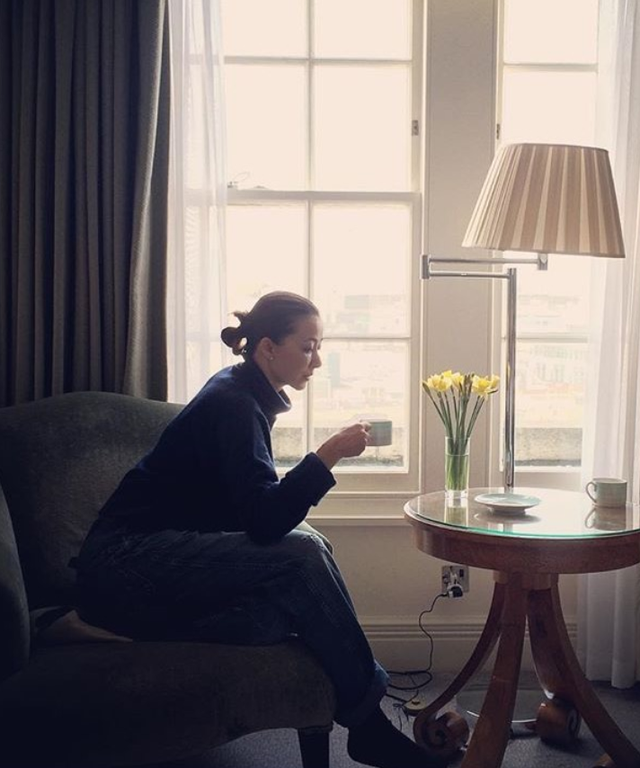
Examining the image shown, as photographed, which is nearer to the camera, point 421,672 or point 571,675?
point 571,675

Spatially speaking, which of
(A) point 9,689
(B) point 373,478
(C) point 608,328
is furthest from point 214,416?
(C) point 608,328

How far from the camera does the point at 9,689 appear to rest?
6.21 ft

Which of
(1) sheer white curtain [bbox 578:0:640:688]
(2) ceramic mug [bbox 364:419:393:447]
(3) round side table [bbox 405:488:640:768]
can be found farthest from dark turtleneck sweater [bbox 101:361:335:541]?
(1) sheer white curtain [bbox 578:0:640:688]

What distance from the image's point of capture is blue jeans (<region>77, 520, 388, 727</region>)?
208 cm

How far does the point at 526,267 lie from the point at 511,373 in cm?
68

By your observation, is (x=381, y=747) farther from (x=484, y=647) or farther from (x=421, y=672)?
(x=421, y=672)

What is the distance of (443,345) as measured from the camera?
3.07 m

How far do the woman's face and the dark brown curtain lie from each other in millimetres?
684

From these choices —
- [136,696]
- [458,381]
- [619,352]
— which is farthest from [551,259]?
[136,696]

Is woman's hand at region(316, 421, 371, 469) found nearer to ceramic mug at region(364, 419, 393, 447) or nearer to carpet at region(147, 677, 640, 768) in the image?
ceramic mug at region(364, 419, 393, 447)

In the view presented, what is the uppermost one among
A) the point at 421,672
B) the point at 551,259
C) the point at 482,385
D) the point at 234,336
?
the point at 551,259

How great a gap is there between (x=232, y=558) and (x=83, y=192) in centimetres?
128

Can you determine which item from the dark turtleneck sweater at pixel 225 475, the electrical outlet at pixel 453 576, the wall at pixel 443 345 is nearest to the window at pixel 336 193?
the wall at pixel 443 345

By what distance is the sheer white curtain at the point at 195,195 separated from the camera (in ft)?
9.52
